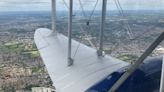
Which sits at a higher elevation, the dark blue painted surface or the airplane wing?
the dark blue painted surface

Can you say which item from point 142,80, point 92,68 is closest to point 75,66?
point 92,68

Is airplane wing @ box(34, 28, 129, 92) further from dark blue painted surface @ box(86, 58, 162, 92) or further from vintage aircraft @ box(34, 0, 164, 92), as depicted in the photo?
dark blue painted surface @ box(86, 58, 162, 92)

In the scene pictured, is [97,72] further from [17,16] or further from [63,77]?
[17,16]

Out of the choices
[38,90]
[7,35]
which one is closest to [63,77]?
[38,90]

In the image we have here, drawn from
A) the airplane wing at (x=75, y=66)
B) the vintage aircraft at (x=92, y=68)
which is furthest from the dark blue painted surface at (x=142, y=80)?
the airplane wing at (x=75, y=66)

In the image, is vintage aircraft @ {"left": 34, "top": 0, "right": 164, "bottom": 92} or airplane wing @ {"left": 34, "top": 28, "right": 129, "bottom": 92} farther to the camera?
airplane wing @ {"left": 34, "top": 28, "right": 129, "bottom": 92}

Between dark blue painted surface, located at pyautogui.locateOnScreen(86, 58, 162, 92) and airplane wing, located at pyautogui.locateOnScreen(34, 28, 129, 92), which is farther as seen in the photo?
airplane wing, located at pyautogui.locateOnScreen(34, 28, 129, 92)

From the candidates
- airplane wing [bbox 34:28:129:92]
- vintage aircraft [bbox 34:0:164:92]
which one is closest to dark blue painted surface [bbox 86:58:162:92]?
vintage aircraft [bbox 34:0:164:92]

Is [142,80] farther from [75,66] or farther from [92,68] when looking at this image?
[75,66]

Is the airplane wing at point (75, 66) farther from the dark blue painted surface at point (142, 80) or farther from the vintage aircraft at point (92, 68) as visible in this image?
the dark blue painted surface at point (142, 80)
